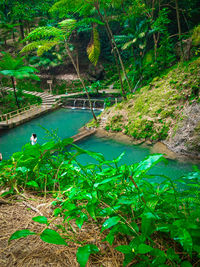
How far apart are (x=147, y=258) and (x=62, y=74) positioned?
66.0ft

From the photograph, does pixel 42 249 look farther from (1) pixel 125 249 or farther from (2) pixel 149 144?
(2) pixel 149 144

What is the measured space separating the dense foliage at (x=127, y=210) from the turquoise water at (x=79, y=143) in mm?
2048

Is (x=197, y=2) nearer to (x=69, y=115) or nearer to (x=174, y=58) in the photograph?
(x=174, y=58)

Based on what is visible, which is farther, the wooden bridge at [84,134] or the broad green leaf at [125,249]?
the wooden bridge at [84,134]

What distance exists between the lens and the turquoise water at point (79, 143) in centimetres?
543

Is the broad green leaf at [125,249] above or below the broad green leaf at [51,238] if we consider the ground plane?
below

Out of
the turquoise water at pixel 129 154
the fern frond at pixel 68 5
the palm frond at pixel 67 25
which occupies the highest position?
the fern frond at pixel 68 5

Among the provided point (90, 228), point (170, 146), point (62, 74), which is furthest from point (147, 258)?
point (62, 74)

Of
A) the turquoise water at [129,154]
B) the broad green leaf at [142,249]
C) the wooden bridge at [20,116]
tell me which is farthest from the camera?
the wooden bridge at [20,116]

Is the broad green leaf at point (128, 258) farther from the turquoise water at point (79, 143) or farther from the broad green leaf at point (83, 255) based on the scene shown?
the turquoise water at point (79, 143)

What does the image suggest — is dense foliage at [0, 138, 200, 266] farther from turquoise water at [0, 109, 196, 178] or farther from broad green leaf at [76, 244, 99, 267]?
turquoise water at [0, 109, 196, 178]

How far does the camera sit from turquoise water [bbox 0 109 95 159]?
8.21m

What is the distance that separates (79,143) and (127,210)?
675cm

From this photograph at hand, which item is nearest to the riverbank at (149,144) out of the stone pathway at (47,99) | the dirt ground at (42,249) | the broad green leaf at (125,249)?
the dirt ground at (42,249)
